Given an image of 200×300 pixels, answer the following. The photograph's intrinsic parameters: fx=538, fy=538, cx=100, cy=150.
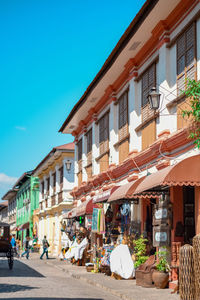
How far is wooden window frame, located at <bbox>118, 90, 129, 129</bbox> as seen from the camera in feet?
59.6

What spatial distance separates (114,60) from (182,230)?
6251 mm

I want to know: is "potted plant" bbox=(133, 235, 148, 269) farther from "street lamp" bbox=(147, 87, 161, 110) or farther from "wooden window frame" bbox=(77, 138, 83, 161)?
"wooden window frame" bbox=(77, 138, 83, 161)

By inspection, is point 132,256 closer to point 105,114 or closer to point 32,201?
point 105,114

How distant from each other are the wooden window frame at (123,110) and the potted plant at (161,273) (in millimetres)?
6106

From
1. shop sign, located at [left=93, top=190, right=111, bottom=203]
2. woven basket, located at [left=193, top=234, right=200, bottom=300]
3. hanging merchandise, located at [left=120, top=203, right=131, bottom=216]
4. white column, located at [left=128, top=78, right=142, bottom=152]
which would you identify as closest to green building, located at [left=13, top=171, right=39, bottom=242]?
shop sign, located at [left=93, top=190, right=111, bottom=203]

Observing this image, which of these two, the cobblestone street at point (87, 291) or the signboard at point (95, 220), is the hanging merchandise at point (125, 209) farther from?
the signboard at point (95, 220)

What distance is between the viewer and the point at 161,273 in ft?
42.1

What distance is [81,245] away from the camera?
72.5 ft

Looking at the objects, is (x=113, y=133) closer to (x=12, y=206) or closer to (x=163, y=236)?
(x=163, y=236)

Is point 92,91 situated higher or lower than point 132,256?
higher

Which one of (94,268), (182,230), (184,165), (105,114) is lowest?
(94,268)

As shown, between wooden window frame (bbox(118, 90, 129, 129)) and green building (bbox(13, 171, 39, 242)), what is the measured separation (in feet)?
92.3

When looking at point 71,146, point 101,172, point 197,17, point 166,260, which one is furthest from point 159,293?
point 71,146

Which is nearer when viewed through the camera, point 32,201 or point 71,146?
point 71,146
